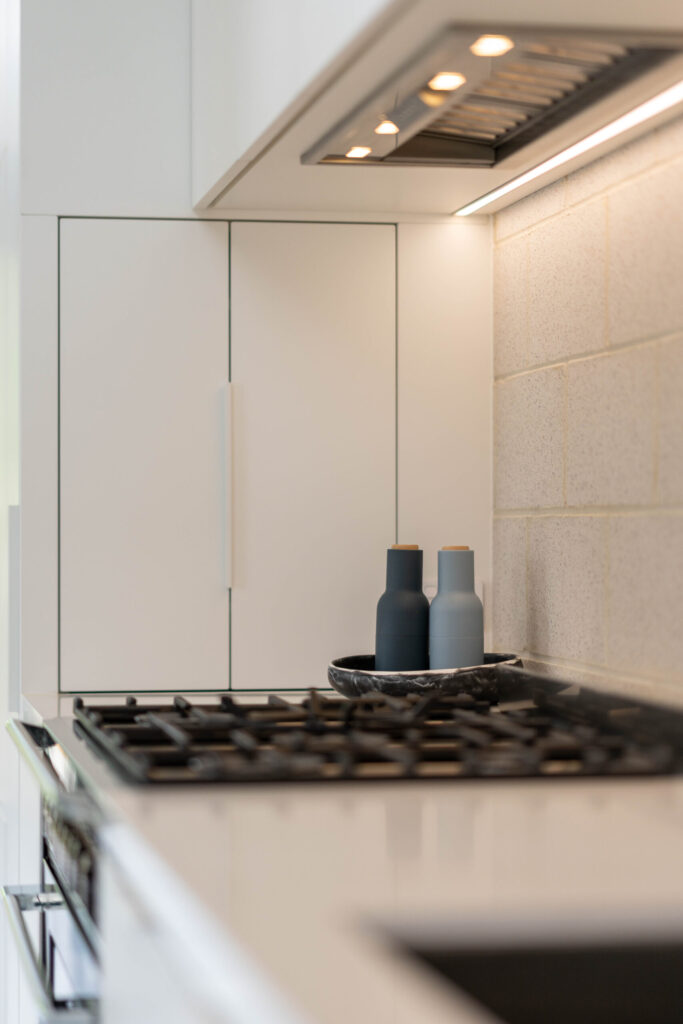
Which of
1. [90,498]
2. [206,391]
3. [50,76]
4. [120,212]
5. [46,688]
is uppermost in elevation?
[50,76]

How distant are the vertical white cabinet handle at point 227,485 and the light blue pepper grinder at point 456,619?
17.0 inches

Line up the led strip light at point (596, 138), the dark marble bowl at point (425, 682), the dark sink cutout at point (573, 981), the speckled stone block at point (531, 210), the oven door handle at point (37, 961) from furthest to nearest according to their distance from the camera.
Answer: the speckled stone block at point (531, 210) < the dark marble bowl at point (425, 682) < the led strip light at point (596, 138) < the oven door handle at point (37, 961) < the dark sink cutout at point (573, 981)

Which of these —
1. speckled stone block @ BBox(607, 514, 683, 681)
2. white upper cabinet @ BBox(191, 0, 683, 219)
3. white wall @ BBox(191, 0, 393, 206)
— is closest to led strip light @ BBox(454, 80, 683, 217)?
white upper cabinet @ BBox(191, 0, 683, 219)

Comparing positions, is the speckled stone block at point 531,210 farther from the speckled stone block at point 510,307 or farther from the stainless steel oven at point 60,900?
the stainless steel oven at point 60,900

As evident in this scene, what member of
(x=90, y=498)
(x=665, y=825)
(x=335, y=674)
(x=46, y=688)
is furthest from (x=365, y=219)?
(x=665, y=825)

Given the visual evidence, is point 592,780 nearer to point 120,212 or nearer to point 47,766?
point 47,766

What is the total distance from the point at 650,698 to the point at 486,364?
2.82 feet

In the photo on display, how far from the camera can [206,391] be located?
2.26 m

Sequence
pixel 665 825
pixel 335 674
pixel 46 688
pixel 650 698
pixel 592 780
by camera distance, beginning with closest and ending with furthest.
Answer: pixel 665 825 < pixel 592 780 < pixel 650 698 < pixel 335 674 < pixel 46 688

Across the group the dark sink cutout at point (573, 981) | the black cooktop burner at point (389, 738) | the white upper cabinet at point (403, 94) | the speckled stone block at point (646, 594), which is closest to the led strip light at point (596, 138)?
the white upper cabinet at point (403, 94)

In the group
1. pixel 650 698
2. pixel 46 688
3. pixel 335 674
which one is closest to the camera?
pixel 650 698

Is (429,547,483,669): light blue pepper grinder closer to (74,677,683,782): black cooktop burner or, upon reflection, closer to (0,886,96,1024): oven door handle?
(74,677,683,782): black cooktop burner

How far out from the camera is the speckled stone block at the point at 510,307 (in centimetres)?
219

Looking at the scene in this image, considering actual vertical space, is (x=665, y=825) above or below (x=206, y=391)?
below
